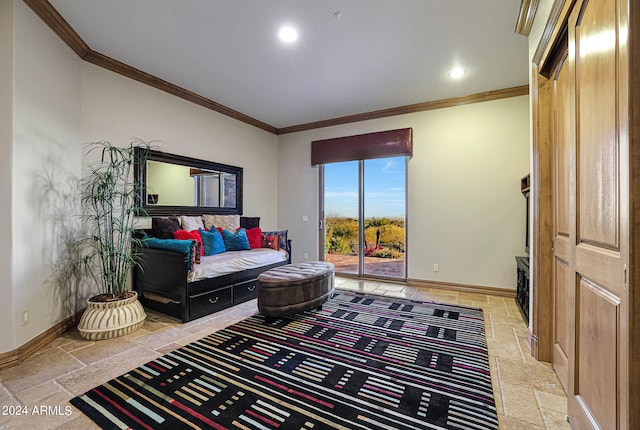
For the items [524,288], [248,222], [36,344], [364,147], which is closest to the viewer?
[36,344]

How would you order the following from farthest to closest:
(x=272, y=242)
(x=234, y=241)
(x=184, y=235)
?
1. (x=272, y=242)
2. (x=234, y=241)
3. (x=184, y=235)

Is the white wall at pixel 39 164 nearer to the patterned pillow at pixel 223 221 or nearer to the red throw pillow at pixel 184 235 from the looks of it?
the red throw pillow at pixel 184 235

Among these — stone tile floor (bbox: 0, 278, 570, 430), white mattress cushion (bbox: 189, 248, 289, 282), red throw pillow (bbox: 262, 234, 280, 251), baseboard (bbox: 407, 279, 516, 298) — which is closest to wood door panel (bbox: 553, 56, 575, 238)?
stone tile floor (bbox: 0, 278, 570, 430)

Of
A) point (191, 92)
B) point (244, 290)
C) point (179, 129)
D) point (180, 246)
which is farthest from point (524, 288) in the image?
point (191, 92)

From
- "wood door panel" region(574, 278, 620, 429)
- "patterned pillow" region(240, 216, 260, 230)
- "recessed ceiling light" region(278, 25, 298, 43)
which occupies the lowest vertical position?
"wood door panel" region(574, 278, 620, 429)

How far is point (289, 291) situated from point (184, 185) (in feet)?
7.42

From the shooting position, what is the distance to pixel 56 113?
2629 millimetres

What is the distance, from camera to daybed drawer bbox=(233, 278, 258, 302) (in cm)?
356

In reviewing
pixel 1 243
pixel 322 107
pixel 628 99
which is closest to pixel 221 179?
pixel 322 107

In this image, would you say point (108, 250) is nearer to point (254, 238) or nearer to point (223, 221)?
point (223, 221)

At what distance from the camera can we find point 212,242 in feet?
12.5

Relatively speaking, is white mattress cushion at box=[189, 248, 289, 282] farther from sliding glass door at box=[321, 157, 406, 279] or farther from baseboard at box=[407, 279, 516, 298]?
baseboard at box=[407, 279, 516, 298]

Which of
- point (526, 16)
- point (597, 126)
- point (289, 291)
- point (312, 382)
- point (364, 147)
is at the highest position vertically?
point (526, 16)

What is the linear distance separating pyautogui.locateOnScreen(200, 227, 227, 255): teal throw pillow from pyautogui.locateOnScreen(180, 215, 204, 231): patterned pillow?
0.11m
